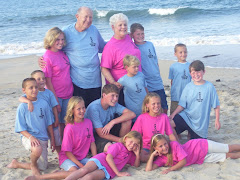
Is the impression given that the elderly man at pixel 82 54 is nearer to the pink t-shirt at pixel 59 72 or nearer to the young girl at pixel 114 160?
the pink t-shirt at pixel 59 72

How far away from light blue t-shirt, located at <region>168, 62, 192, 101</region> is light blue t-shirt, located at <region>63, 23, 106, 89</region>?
1204 mm

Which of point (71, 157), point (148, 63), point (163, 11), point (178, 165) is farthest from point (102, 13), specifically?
point (178, 165)

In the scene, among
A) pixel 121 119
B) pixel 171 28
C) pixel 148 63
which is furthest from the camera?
pixel 171 28

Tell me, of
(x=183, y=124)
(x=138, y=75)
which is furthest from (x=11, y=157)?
(x=183, y=124)

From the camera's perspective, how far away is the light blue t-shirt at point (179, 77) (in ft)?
17.5

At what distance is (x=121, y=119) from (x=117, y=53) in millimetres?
924

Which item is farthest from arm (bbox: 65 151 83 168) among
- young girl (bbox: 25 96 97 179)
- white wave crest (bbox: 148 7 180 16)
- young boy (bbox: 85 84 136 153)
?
white wave crest (bbox: 148 7 180 16)

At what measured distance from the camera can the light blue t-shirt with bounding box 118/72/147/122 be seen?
15.8 ft

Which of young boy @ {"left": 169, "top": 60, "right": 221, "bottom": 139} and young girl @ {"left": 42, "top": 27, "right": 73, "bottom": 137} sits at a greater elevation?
young girl @ {"left": 42, "top": 27, "right": 73, "bottom": 137}

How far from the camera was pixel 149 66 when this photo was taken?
5340mm

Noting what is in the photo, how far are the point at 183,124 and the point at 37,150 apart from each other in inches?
77.7

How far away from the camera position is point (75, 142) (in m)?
4.41

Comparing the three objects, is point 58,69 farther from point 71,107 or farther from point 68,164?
point 68,164

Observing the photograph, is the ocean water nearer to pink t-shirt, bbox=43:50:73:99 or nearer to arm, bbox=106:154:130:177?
pink t-shirt, bbox=43:50:73:99
